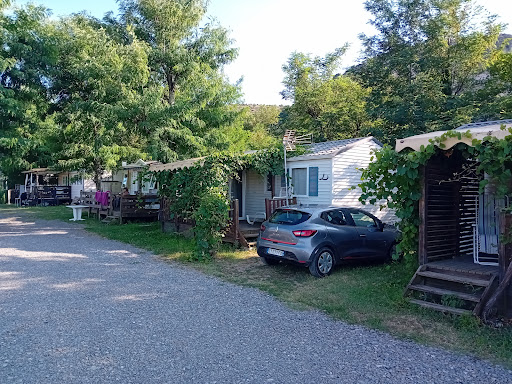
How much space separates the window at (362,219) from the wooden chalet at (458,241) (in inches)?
80.2

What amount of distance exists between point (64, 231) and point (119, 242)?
12.9 feet

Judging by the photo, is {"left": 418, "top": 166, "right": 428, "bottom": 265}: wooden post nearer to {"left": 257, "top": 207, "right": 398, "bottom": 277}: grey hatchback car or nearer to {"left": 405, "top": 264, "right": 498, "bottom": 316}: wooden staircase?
{"left": 405, "top": 264, "right": 498, "bottom": 316}: wooden staircase

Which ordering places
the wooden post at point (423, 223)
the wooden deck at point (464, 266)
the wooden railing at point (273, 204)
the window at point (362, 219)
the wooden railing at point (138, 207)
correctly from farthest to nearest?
the wooden railing at point (138, 207)
the wooden railing at point (273, 204)
the window at point (362, 219)
the wooden post at point (423, 223)
the wooden deck at point (464, 266)

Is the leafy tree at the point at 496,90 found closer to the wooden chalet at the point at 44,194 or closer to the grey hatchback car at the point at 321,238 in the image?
the grey hatchback car at the point at 321,238

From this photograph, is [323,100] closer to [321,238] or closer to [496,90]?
[496,90]

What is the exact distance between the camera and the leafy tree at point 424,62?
21.0 metres

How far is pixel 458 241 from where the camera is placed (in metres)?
7.61

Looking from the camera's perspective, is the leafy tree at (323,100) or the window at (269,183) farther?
the leafy tree at (323,100)

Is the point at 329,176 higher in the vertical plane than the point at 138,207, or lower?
higher

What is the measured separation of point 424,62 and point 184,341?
2171 centimetres

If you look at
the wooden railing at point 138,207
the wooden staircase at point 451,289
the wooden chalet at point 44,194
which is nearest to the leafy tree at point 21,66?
the wooden railing at point 138,207

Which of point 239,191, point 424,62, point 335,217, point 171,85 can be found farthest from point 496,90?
point 171,85

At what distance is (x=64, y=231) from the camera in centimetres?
1602

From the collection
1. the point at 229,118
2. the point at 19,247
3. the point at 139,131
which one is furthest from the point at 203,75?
the point at 19,247
